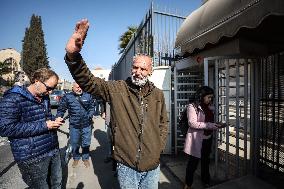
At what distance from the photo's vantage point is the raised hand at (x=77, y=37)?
2098mm

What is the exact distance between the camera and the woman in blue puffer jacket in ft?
10.2

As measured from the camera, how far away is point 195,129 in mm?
4859

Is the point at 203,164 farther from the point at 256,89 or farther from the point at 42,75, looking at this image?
the point at 42,75

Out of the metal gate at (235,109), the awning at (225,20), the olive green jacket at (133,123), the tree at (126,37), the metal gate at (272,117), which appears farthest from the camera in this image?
the tree at (126,37)

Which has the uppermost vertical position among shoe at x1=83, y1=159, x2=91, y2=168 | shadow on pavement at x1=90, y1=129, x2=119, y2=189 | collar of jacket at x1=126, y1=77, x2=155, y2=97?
collar of jacket at x1=126, y1=77, x2=155, y2=97

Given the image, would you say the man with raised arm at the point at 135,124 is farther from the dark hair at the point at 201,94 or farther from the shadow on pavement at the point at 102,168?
the shadow on pavement at the point at 102,168

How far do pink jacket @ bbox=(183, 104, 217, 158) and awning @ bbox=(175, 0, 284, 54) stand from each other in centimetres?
131

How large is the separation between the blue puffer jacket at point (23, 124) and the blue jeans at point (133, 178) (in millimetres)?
1132

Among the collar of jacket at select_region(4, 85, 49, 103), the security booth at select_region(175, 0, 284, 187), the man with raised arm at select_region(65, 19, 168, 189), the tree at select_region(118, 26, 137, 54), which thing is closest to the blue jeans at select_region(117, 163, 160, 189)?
the man with raised arm at select_region(65, 19, 168, 189)

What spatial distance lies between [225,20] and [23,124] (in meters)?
3.39

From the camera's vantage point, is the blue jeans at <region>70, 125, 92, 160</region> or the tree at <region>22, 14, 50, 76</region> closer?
the blue jeans at <region>70, 125, 92, 160</region>

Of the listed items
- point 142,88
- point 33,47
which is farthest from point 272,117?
point 33,47

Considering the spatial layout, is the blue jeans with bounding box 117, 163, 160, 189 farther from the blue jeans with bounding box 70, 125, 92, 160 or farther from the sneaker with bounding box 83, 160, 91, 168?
the sneaker with bounding box 83, 160, 91, 168

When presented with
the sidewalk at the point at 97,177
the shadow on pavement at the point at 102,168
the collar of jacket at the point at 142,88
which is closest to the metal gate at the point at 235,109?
the sidewalk at the point at 97,177
